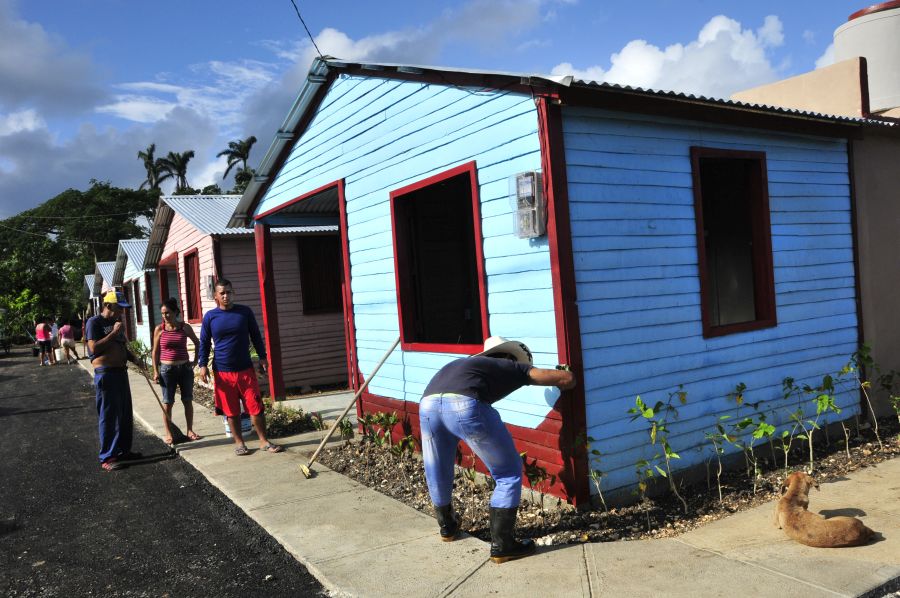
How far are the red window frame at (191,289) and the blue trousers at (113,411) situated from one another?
645cm

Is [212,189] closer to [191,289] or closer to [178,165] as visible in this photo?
[178,165]

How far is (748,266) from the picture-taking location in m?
8.06

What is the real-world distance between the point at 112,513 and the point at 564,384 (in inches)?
163

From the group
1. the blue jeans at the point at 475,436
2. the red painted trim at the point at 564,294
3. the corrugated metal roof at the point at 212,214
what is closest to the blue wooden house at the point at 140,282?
the corrugated metal roof at the point at 212,214

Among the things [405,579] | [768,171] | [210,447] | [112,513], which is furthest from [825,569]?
[210,447]

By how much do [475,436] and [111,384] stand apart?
5.01m

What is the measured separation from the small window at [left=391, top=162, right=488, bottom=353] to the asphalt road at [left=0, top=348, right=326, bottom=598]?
237 cm

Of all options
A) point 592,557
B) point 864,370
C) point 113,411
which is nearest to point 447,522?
point 592,557

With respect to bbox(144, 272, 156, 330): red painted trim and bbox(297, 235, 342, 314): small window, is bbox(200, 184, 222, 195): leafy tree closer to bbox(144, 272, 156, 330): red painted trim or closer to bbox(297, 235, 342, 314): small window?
bbox(144, 272, 156, 330): red painted trim

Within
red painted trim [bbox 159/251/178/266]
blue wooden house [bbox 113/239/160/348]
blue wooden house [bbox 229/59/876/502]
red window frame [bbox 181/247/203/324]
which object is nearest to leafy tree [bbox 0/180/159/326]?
blue wooden house [bbox 113/239/160/348]

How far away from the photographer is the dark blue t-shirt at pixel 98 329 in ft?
23.7

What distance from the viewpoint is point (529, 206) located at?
4973 mm

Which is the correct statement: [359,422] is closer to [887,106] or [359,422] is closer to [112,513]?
[112,513]

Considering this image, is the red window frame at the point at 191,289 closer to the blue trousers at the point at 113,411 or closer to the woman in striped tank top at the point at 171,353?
the woman in striped tank top at the point at 171,353
